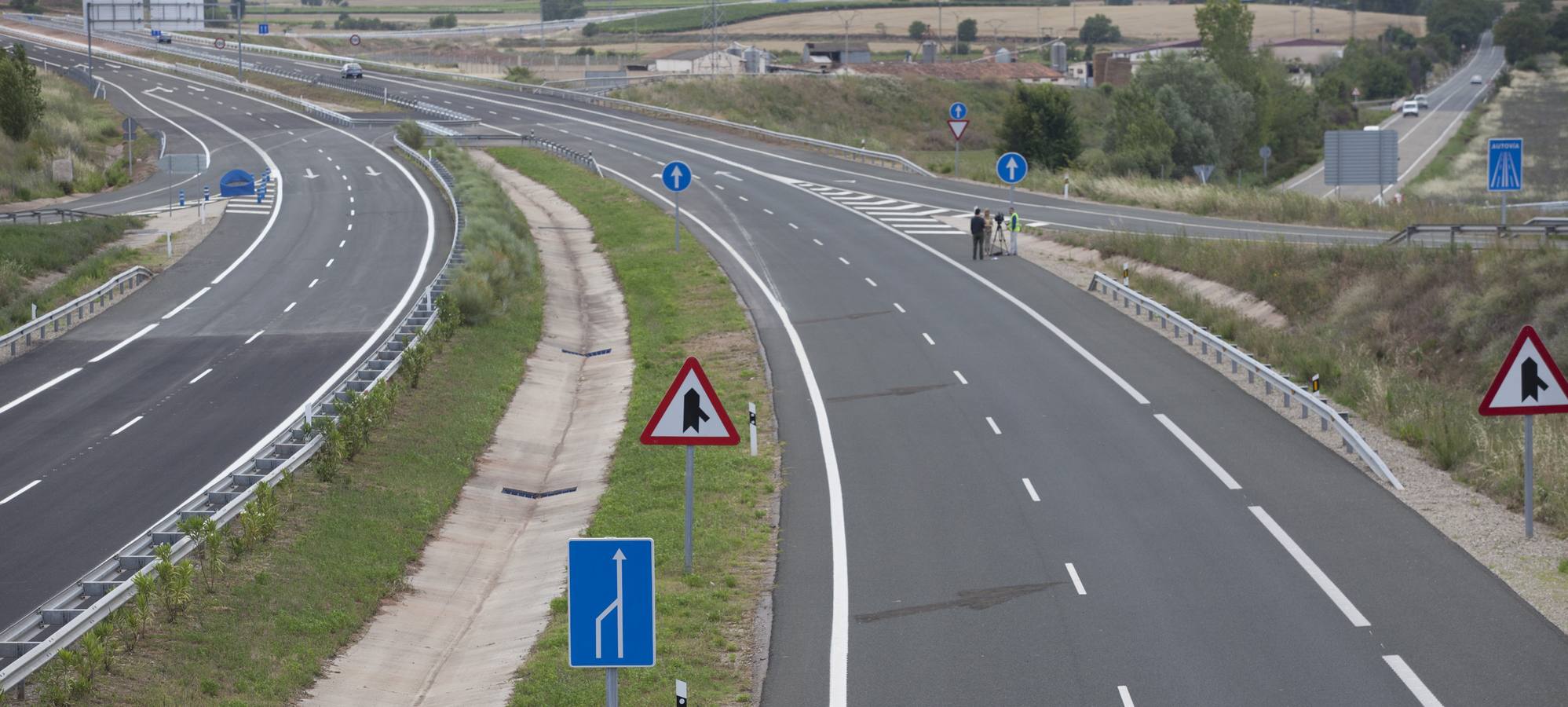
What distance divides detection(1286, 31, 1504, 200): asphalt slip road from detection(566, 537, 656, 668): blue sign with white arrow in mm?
47221

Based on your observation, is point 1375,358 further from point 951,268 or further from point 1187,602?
point 1187,602

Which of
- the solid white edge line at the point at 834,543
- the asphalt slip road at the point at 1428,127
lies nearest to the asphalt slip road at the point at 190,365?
the solid white edge line at the point at 834,543

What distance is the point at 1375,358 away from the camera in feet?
95.4

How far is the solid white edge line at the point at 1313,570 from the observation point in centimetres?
1338

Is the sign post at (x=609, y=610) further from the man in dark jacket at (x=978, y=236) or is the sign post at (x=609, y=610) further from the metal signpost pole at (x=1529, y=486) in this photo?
the man in dark jacket at (x=978, y=236)

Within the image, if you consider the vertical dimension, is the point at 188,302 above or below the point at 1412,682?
above

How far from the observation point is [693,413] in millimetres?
13844

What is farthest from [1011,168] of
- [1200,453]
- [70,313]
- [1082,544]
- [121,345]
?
[1082,544]

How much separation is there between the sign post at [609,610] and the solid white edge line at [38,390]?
64.8 feet

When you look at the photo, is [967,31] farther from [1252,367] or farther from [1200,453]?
[1200,453]

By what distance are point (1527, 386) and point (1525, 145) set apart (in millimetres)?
81403

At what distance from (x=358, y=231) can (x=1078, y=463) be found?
3225 cm

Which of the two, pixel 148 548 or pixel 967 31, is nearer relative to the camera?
pixel 148 548

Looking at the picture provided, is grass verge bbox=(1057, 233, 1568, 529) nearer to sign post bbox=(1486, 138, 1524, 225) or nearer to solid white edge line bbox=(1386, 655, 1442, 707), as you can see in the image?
sign post bbox=(1486, 138, 1524, 225)
